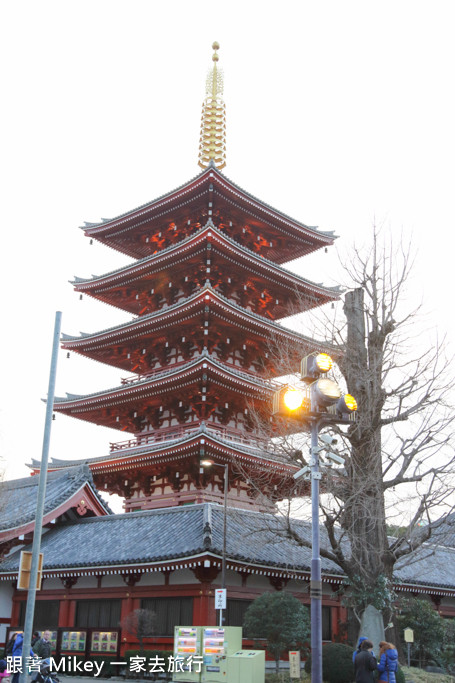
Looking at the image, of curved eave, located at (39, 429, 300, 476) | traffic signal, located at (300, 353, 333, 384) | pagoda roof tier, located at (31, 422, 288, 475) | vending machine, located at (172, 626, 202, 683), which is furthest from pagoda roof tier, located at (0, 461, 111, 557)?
traffic signal, located at (300, 353, 333, 384)

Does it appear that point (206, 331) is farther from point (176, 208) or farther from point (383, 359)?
point (383, 359)

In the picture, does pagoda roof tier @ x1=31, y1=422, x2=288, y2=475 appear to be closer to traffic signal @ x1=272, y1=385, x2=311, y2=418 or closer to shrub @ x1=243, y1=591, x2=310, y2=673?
shrub @ x1=243, y1=591, x2=310, y2=673

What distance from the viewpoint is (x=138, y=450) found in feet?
111

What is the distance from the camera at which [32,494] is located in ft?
113

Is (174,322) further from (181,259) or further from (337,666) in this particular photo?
(337,666)

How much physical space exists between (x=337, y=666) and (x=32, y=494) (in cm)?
1916

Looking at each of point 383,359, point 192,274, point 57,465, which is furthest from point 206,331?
point 383,359

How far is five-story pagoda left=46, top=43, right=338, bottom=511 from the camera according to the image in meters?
32.9

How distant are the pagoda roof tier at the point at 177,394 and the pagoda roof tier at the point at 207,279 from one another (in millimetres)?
4859

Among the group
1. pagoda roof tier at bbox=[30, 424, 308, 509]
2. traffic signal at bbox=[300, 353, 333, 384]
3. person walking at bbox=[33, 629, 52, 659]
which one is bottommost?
person walking at bbox=[33, 629, 52, 659]

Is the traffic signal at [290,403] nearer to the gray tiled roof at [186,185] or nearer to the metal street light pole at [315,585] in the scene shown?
the metal street light pole at [315,585]

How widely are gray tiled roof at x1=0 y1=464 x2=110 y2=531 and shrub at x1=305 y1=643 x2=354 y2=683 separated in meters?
13.9

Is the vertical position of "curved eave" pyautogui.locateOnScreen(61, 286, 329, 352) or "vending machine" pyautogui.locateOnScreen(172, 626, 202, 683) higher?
"curved eave" pyautogui.locateOnScreen(61, 286, 329, 352)

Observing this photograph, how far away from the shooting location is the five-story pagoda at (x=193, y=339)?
32.9 m
